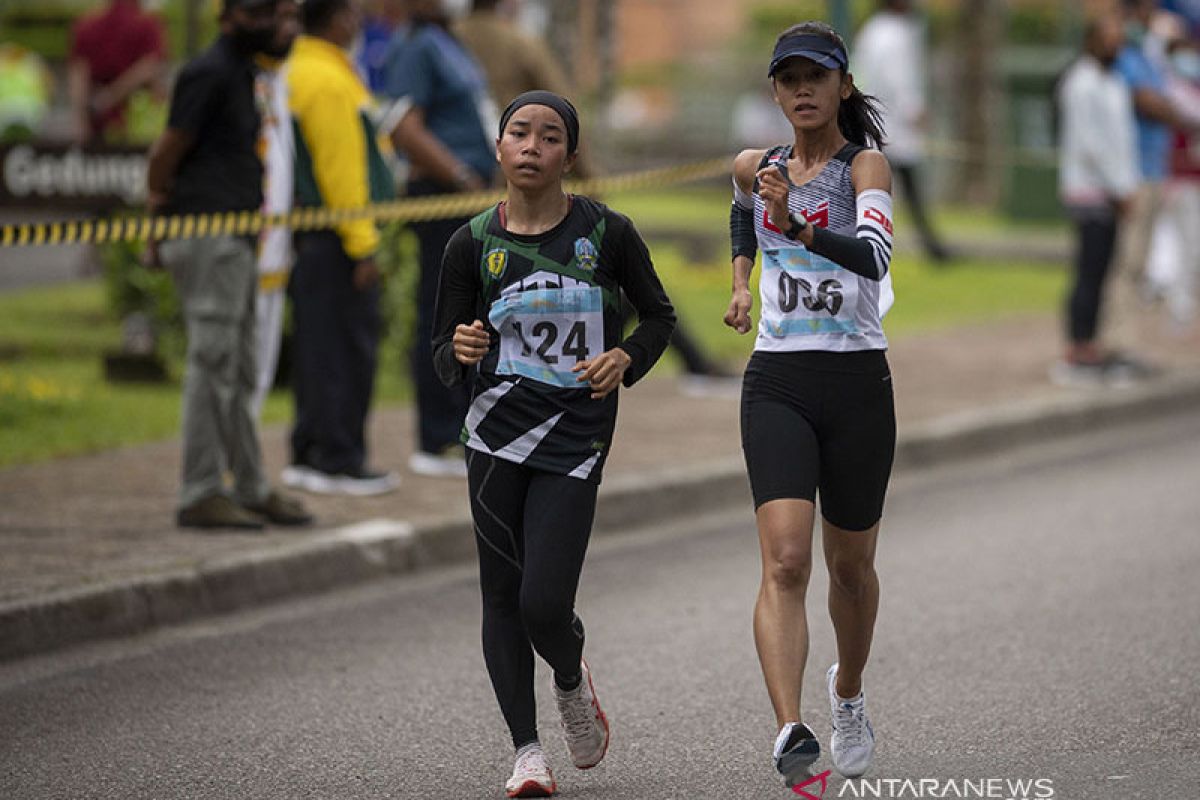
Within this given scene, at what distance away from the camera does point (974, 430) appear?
1144 cm

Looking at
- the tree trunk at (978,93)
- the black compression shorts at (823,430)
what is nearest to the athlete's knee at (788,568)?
the black compression shorts at (823,430)

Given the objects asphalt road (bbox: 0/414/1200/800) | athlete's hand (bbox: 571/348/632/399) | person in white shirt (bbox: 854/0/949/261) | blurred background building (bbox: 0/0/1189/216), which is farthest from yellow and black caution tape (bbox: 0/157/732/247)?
person in white shirt (bbox: 854/0/949/261)

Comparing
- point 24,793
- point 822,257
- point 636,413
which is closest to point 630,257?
point 822,257

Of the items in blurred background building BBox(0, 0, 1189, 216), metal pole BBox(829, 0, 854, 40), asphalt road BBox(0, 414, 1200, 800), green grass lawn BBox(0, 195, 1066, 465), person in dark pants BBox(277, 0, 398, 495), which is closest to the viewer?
asphalt road BBox(0, 414, 1200, 800)

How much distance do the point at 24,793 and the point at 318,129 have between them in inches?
153

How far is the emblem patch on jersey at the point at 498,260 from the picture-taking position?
5.38 metres

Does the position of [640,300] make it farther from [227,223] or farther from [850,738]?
[227,223]

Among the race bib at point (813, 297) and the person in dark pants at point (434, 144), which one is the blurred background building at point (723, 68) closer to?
the person in dark pants at point (434, 144)

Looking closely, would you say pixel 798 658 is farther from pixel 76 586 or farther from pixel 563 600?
pixel 76 586

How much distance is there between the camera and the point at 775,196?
507cm

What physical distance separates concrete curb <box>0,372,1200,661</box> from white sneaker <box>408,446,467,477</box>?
65cm

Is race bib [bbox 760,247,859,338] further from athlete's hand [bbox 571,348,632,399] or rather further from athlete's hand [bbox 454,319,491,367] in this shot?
athlete's hand [bbox 454,319,491,367]

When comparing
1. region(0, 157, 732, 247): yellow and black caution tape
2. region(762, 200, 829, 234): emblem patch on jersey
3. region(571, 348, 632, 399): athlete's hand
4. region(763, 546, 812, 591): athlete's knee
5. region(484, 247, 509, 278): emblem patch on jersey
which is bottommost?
region(763, 546, 812, 591): athlete's knee

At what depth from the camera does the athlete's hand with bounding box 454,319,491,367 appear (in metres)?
5.29
